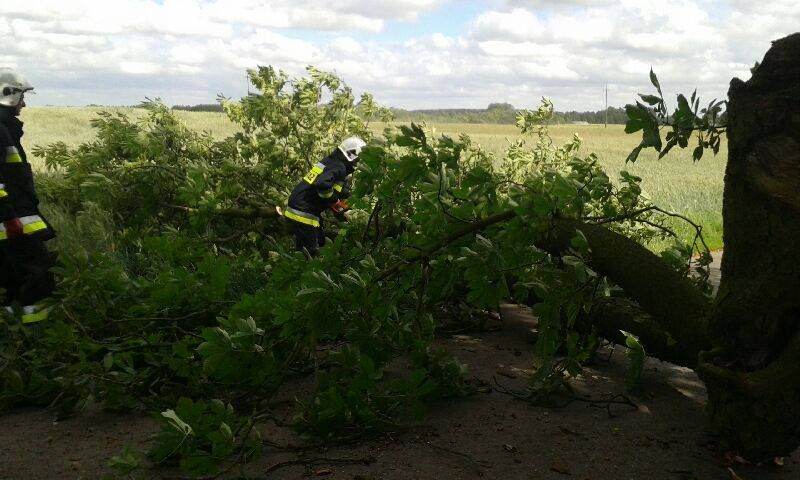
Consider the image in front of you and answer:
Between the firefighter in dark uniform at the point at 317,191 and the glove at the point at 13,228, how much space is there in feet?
9.09

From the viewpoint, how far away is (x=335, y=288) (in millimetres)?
3293

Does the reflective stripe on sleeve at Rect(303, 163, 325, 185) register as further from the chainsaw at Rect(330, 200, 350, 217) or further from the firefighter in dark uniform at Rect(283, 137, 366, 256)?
the chainsaw at Rect(330, 200, 350, 217)

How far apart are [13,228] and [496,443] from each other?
4.47 m

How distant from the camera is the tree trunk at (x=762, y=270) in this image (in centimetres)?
276

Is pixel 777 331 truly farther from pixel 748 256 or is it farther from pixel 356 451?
pixel 356 451

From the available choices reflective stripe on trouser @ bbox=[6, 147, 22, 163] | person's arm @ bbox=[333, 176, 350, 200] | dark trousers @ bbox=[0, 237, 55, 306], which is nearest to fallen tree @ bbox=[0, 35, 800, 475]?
dark trousers @ bbox=[0, 237, 55, 306]

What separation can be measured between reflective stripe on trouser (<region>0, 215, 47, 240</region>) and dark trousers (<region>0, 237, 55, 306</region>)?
0.07 m

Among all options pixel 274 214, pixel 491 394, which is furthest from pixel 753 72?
pixel 274 214

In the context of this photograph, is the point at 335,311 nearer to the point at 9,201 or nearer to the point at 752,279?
the point at 752,279

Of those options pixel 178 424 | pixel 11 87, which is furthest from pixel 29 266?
pixel 178 424

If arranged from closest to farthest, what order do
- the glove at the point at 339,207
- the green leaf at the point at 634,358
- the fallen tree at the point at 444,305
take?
the fallen tree at the point at 444,305 → the green leaf at the point at 634,358 → the glove at the point at 339,207

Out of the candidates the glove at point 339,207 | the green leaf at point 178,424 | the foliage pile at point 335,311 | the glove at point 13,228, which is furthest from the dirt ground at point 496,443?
the glove at point 339,207

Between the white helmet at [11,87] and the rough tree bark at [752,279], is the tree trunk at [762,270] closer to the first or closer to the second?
the rough tree bark at [752,279]

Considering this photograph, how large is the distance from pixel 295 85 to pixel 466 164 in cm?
269
